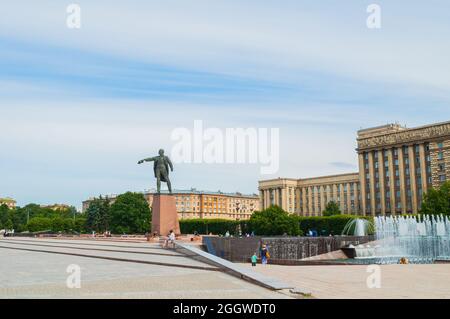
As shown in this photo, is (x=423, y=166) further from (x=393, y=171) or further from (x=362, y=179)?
(x=362, y=179)

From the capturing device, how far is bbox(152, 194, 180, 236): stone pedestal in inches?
1353

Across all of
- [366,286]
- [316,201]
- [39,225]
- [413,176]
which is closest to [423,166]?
[413,176]

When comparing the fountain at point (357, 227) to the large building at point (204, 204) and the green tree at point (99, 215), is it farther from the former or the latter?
the large building at point (204, 204)

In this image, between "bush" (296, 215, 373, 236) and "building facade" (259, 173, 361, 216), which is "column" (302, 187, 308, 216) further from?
"bush" (296, 215, 373, 236)

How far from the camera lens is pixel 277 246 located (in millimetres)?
33219

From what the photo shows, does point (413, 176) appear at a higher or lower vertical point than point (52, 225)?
higher

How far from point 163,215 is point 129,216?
123 feet

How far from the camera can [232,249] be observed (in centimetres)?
3011

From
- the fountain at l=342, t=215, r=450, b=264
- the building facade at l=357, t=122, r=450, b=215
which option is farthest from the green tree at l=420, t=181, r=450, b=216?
the fountain at l=342, t=215, r=450, b=264

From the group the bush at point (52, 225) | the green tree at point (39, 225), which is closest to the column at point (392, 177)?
the bush at point (52, 225)

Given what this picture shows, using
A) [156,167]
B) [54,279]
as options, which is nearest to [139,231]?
[156,167]

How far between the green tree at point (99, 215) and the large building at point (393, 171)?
52.0 metres

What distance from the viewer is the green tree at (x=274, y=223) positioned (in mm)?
68688
